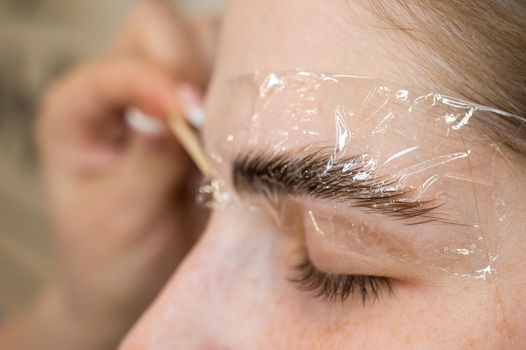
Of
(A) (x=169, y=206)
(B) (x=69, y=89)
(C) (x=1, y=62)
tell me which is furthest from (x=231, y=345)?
(C) (x=1, y=62)

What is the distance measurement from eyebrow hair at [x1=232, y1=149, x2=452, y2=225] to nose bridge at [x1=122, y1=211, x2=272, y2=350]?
0.09 m

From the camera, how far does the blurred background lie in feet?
6.31

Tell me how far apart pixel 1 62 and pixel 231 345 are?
1.90 m

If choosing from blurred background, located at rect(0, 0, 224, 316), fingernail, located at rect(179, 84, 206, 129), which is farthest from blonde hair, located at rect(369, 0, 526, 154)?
blurred background, located at rect(0, 0, 224, 316)

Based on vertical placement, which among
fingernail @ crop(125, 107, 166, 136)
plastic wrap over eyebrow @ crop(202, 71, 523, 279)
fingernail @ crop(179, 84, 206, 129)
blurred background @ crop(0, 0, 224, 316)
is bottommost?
blurred background @ crop(0, 0, 224, 316)

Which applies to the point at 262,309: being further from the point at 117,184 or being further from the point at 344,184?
the point at 117,184

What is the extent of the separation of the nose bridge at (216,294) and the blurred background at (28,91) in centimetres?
136

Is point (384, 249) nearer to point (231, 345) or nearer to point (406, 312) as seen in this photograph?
point (406, 312)

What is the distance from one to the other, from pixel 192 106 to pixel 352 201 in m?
0.45

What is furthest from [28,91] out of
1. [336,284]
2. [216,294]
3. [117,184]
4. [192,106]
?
[336,284]

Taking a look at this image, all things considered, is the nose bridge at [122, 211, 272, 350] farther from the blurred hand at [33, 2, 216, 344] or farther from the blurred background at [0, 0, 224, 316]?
the blurred background at [0, 0, 224, 316]

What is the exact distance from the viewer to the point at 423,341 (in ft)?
1.59

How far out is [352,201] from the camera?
51 cm

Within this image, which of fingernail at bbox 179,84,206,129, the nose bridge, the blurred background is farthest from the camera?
the blurred background
